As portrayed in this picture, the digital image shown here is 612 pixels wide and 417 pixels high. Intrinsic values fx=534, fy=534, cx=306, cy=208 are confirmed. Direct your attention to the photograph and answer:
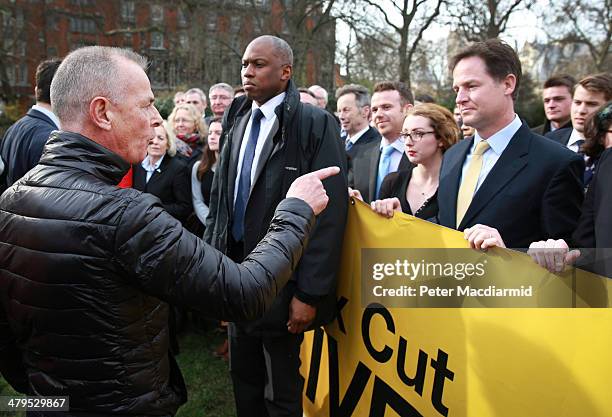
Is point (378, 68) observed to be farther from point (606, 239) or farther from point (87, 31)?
point (87, 31)

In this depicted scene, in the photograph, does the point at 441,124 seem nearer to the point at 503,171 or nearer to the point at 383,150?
the point at 503,171

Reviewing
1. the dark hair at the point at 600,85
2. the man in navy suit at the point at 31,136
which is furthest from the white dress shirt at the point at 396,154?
the man in navy suit at the point at 31,136

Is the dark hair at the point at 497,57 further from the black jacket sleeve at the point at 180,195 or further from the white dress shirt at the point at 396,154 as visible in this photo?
the black jacket sleeve at the point at 180,195

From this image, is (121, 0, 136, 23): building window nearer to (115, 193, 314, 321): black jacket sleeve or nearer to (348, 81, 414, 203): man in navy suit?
(348, 81, 414, 203): man in navy suit

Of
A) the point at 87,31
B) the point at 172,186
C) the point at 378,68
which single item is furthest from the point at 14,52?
the point at 172,186

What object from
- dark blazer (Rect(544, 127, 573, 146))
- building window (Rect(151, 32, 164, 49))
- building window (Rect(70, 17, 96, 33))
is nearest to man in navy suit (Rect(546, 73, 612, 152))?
dark blazer (Rect(544, 127, 573, 146))

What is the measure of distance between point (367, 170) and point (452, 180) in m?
2.07

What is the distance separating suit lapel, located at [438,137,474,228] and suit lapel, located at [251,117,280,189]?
37.8 inches

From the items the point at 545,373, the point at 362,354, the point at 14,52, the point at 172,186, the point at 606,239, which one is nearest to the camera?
the point at 545,373

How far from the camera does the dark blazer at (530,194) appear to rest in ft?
7.99

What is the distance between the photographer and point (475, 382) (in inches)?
88.4

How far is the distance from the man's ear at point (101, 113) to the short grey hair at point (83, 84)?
1cm

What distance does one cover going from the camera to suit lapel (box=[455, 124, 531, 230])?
8.34ft

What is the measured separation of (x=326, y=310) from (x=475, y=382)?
1.02 meters
